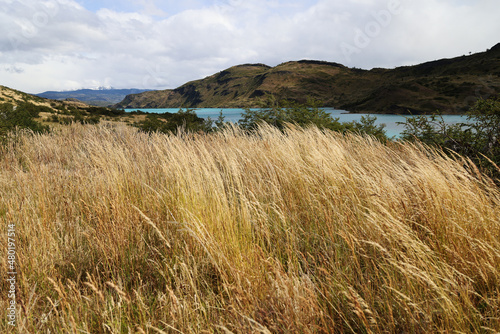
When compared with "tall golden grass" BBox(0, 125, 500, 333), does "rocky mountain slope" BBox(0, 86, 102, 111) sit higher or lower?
higher

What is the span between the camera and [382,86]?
2699 inches

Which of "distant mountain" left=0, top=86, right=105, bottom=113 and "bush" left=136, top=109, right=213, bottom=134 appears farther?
"distant mountain" left=0, top=86, right=105, bottom=113

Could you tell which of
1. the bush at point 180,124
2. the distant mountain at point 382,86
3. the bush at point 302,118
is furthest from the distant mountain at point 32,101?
the bush at point 302,118

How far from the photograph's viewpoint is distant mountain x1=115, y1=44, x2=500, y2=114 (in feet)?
166

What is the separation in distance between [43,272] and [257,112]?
860cm

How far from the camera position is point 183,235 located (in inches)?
97.6

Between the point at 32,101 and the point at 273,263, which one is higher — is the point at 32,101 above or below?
above

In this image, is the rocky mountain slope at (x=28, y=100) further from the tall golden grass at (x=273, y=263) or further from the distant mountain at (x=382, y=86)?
the tall golden grass at (x=273, y=263)

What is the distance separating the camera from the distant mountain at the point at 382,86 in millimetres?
50625

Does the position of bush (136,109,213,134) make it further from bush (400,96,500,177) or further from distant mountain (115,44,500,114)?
bush (400,96,500,177)

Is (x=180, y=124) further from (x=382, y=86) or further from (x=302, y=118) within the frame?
(x=382, y=86)

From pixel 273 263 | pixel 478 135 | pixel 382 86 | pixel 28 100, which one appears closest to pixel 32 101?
pixel 28 100

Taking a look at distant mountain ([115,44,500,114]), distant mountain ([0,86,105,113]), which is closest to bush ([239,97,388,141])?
distant mountain ([115,44,500,114])

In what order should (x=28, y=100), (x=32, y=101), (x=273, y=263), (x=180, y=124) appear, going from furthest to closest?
1. (x=28, y=100)
2. (x=32, y=101)
3. (x=180, y=124)
4. (x=273, y=263)
